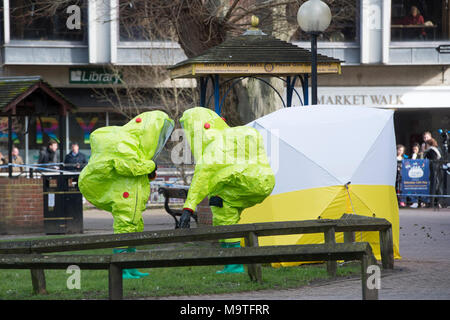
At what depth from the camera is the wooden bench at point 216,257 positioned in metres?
6.40

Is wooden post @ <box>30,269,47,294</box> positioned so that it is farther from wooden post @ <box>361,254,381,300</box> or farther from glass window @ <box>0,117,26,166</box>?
glass window @ <box>0,117,26,166</box>

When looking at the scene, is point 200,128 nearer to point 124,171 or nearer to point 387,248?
point 124,171

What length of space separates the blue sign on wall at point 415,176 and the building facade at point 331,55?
7055mm

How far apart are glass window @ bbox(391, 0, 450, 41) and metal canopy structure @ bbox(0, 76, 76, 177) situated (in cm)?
1717

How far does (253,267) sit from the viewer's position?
9.40 metres

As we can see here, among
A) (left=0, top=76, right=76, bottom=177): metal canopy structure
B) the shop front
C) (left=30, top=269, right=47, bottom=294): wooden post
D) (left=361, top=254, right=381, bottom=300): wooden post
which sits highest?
the shop front

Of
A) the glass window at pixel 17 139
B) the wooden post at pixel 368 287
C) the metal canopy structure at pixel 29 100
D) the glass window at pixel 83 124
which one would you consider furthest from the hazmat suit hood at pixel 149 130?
the glass window at pixel 83 124

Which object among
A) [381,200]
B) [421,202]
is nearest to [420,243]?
[381,200]

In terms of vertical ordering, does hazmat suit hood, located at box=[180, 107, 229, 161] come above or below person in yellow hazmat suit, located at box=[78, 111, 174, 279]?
above

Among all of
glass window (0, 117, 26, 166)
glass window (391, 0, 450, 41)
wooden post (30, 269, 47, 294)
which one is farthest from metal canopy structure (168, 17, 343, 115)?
glass window (391, 0, 450, 41)

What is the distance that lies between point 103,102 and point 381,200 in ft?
68.0

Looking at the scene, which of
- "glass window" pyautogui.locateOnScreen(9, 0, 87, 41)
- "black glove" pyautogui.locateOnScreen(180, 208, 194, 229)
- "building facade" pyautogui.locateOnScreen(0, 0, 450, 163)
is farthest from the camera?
"glass window" pyautogui.locateOnScreen(9, 0, 87, 41)

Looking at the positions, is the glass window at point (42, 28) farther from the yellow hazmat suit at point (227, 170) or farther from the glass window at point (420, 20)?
the yellow hazmat suit at point (227, 170)

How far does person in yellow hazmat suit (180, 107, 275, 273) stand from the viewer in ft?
31.7
